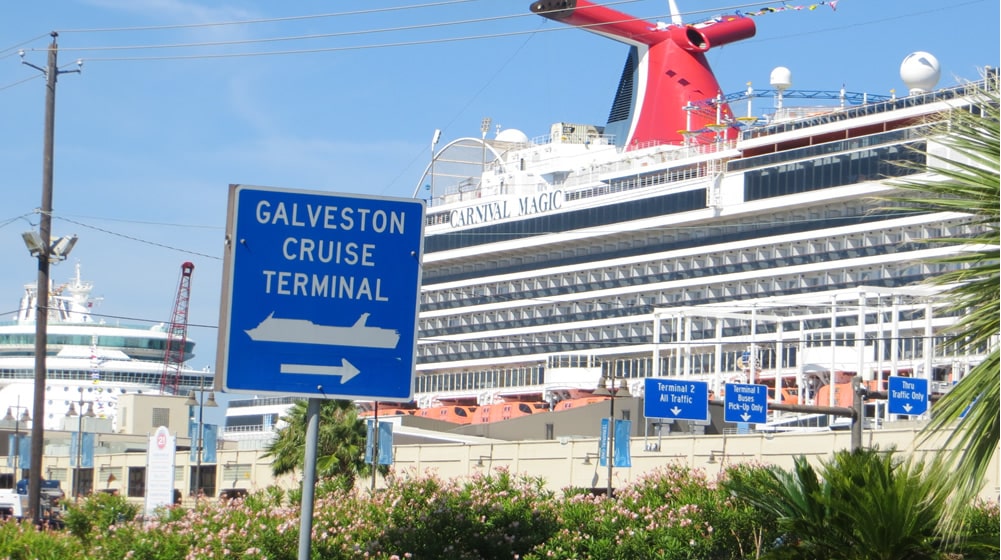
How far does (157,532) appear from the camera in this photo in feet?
38.7

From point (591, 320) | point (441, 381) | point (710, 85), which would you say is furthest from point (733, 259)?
point (441, 381)

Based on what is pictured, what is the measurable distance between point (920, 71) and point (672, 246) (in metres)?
15.2

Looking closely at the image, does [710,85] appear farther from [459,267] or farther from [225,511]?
[225,511]

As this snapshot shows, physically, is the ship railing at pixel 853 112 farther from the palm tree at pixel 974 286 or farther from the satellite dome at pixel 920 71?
the palm tree at pixel 974 286

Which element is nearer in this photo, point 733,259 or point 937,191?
point 937,191

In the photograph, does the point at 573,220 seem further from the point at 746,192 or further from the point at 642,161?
the point at 746,192

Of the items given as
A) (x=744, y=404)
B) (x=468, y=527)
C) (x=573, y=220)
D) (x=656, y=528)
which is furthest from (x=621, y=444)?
(x=573, y=220)

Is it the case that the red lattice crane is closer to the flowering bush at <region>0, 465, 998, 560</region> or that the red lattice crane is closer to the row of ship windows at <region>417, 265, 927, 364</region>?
the row of ship windows at <region>417, 265, 927, 364</region>

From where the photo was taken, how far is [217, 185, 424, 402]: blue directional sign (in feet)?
26.1

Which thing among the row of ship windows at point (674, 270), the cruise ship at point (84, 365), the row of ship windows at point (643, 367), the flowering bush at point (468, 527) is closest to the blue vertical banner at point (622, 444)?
the row of ship windows at point (643, 367)

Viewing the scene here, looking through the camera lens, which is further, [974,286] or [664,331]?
[664,331]

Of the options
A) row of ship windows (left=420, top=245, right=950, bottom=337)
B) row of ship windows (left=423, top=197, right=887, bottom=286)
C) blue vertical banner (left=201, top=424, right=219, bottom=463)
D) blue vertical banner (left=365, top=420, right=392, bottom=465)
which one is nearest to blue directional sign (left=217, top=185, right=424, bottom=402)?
blue vertical banner (left=365, top=420, right=392, bottom=465)

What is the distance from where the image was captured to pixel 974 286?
798 cm

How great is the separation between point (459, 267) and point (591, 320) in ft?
40.8
